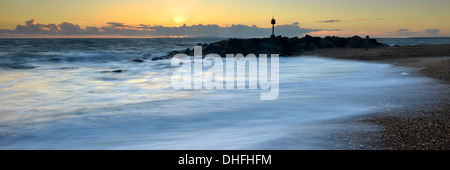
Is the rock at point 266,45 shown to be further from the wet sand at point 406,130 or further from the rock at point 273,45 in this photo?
the wet sand at point 406,130

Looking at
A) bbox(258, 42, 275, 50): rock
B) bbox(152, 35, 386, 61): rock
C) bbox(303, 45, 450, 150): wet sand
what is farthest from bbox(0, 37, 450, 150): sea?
bbox(258, 42, 275, 50): rock

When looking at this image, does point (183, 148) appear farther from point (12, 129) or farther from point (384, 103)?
point (384, 103)

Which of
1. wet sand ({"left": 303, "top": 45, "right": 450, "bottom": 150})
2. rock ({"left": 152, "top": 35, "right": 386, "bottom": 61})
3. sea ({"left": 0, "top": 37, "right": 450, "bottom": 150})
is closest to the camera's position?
wet sand ({"left": 303, "top": 45, "right": 450, "bottom": 150})

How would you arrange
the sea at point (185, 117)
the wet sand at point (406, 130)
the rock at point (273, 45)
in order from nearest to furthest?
the wet sand at point (406, 130)
the sea at point (185, 117)
the rock at point (273, 45)

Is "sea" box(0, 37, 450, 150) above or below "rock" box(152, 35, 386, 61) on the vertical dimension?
below

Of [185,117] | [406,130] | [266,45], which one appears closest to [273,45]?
[266,45]

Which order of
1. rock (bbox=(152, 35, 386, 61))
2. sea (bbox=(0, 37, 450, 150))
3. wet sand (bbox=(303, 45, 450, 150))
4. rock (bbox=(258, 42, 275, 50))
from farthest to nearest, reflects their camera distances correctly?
rock (bbox=(258, 42, 275, 50)), rock (bbox=(152, 35, 386, 61)), sea (bbox=(0, 37, 450, 150)), wet sand (bbox=(303, 45, 450, 150))

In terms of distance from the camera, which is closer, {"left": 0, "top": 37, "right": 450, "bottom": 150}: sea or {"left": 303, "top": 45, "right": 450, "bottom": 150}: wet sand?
{"left": 303, "top": 45, "right": 450, "bottom": 150}: wet sand

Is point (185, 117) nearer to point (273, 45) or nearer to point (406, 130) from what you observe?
point (406, 130)

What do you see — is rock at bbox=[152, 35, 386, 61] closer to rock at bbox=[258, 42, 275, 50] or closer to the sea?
rock at bbox=[258, 42, 275, 50]

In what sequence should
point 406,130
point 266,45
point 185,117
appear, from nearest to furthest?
1. point 406,130
2. point 185,117
3. point 266,45

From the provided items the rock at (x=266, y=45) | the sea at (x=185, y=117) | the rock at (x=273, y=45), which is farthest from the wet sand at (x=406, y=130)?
the rock at (x=266, y=45)

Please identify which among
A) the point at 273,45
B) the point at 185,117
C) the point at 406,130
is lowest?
the point at 185,117
